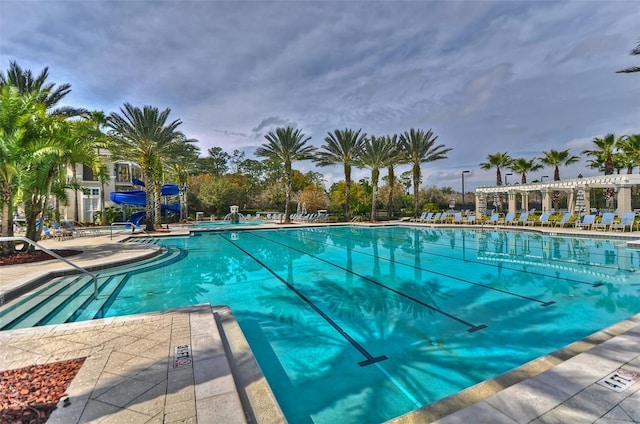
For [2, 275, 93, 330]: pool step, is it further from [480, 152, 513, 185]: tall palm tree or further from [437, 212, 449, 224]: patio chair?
[480, 152, 513, 185]: tall palm tree

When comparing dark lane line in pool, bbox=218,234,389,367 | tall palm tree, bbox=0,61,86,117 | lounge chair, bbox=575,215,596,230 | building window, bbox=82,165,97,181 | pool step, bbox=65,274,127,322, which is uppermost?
tall palm tree, bbox=0,61,86,117

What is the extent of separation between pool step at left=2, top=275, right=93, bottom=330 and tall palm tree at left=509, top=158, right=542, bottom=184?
1638 inches

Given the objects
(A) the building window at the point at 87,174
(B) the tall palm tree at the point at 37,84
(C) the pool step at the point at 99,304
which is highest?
(B) the tall palm tree at the point at 37,84

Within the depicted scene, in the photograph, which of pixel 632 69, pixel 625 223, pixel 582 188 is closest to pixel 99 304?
pixel 632 69

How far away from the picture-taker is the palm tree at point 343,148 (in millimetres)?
27000

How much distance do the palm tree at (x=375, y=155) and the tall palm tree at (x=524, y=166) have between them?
743 inches

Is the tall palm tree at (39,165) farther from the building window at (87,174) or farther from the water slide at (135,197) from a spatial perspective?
the building window at (87,174)

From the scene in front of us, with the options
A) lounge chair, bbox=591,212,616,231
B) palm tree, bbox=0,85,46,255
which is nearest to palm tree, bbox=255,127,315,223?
palm tree, bbox=0,85,46,255

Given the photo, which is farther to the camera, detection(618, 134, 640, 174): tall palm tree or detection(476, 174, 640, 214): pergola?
detection(618, 134, 640, 174): tall palm tree

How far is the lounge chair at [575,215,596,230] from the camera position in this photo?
55.5 ft

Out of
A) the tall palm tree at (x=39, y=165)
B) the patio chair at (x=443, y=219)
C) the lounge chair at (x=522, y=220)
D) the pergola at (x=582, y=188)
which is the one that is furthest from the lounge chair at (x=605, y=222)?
the tall palm tree at (x=39, y=165)

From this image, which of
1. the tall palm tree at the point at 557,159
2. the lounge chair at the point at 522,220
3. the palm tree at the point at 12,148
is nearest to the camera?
the palm tree at the point at 12,148

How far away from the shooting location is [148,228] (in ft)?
61.2

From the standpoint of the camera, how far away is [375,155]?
26719mm
